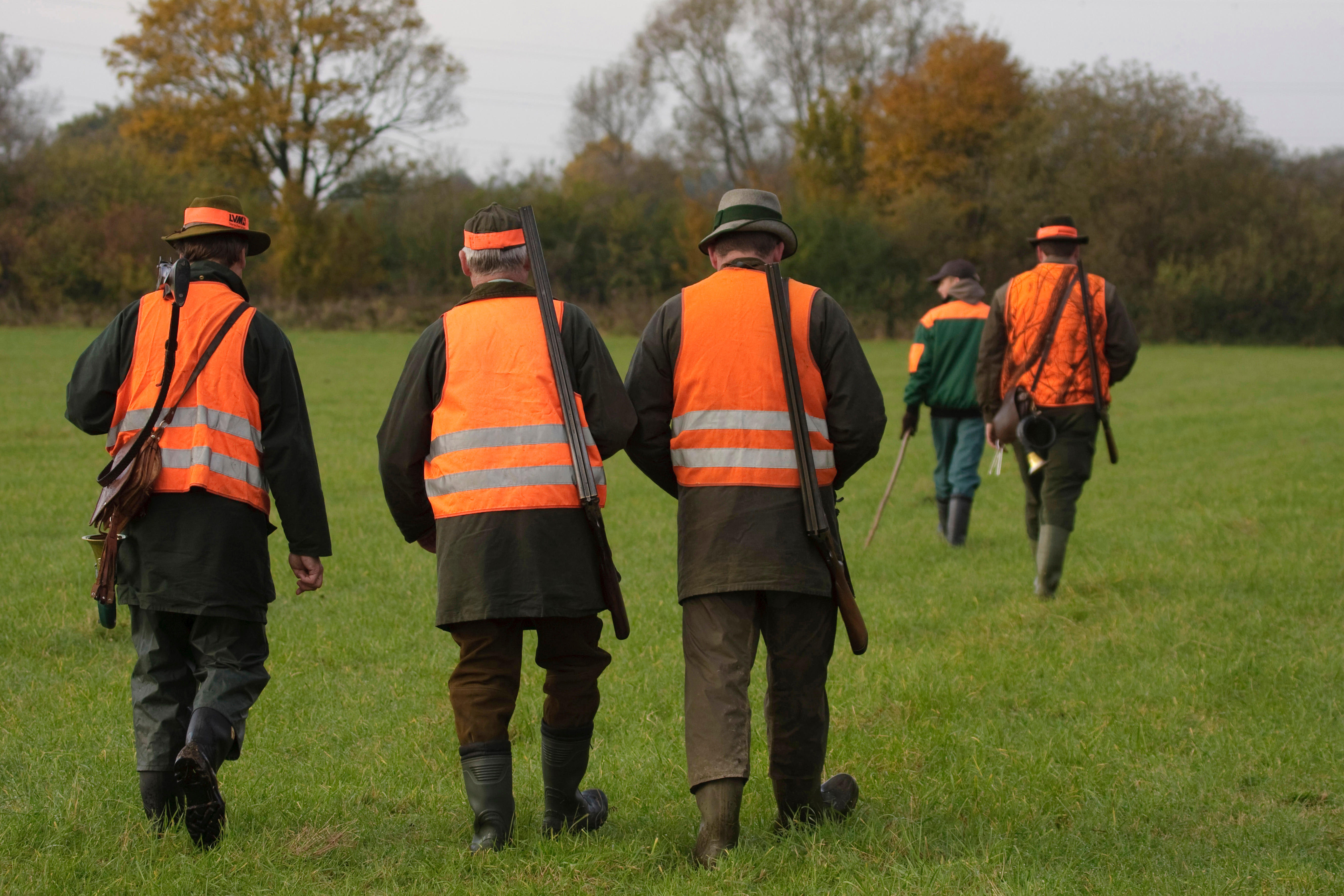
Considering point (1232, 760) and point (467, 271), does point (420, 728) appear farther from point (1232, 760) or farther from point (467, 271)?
point (1232, 760)

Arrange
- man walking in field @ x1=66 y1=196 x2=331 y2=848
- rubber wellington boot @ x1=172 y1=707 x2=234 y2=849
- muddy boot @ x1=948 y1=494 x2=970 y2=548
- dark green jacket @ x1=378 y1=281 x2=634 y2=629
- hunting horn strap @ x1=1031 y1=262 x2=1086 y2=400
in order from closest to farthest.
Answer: rubber wellington boot @ x1=172 y1=707 x2=234 y2=849, dark green jacket @ x1=378 y1=281 x2=634 y2=629, man walking in field @ x1=66 y1=196 x2=331 y2=848, hunting horn strap @ x1=1031 y1=262 x2=1086 y2=400, muddy boot @ x1=948 y1=494 x2=970 y2=548

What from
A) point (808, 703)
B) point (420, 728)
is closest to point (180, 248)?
point (420, 728)

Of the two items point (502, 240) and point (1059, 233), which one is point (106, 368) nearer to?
point (502, 240)

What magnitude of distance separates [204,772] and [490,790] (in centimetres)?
90

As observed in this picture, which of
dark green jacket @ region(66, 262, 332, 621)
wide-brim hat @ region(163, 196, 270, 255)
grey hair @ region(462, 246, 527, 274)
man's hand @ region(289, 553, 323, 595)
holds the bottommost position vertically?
man's hand @ region(289, 553, 323, 595)

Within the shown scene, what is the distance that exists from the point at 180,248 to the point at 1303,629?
6355mm

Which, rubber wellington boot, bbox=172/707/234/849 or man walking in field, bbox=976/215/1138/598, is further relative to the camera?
man walking in field, bbox=976/215/1138/598

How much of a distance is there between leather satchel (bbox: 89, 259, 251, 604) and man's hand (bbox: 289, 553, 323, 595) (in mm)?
543

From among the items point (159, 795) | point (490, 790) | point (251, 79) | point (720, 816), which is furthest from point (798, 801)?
point (251, 79)

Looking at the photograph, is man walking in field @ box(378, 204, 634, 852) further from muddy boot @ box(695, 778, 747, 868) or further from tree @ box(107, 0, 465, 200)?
tree @ box(107, 0, 465, 200)

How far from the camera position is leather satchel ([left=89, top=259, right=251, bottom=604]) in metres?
4.13

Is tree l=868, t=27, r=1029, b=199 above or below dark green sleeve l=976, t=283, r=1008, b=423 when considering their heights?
above

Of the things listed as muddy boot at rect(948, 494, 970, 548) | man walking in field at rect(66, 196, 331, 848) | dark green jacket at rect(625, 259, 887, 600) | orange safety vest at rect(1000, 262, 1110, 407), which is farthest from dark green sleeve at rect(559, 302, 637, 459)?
muddy boot at rect(948, 494, 970, 548)

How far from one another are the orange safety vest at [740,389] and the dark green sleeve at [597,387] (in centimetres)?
24
